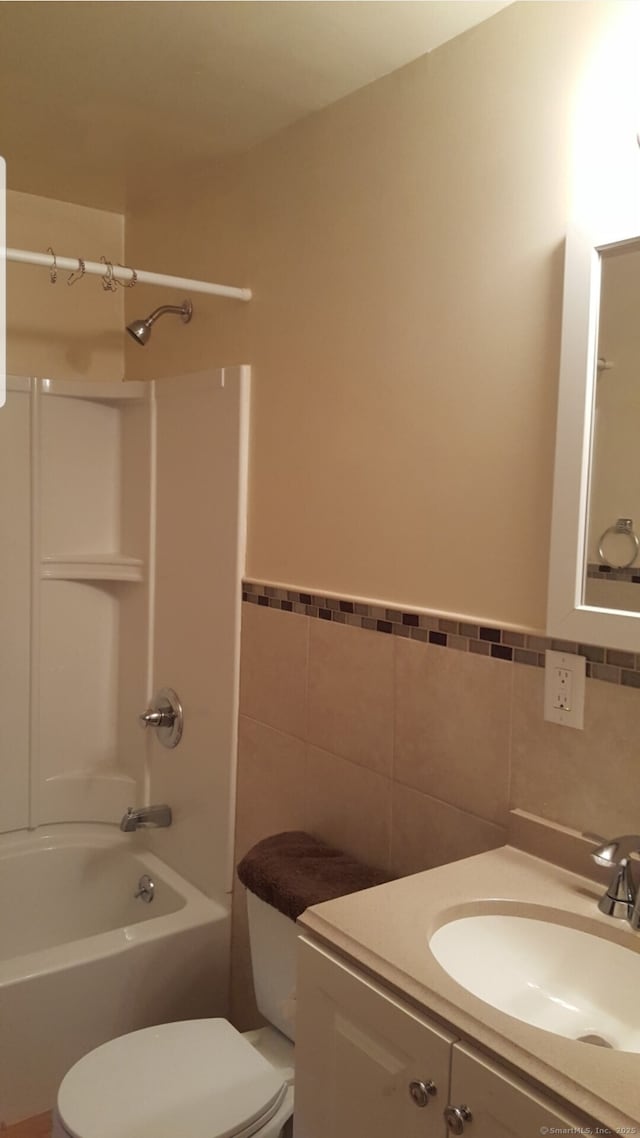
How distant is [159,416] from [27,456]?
45 cm

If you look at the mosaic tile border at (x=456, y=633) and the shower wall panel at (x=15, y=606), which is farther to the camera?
the shower wall panel at (x=15, y=606)

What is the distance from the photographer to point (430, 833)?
1.67 metres

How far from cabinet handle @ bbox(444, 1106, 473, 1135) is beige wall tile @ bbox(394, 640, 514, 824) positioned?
573mm

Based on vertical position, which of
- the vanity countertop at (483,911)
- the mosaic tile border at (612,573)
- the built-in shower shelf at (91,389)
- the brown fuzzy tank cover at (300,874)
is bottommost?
the brown fuzzy tank cover at (300,874)

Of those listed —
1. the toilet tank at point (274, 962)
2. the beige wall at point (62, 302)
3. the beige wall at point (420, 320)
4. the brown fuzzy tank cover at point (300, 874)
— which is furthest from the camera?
the beige wall at point (62, 302)

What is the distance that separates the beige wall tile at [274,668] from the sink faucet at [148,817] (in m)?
0.53

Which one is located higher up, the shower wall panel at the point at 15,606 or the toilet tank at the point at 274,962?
the shower wall panel at the point at 15,606

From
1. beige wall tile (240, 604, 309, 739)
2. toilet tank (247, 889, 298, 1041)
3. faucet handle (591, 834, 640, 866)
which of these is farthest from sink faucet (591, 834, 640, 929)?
beige wall tile (240, 604, 309, 739)

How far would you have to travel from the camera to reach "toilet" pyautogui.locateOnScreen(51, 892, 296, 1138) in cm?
157

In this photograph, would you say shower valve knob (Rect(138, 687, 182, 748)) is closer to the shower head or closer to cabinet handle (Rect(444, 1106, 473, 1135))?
the shower head

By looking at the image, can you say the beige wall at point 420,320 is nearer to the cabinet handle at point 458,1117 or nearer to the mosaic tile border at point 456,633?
the mosaic tile border at point 456,633

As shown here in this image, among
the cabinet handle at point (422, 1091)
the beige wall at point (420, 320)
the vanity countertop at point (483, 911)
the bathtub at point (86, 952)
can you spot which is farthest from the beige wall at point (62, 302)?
the cabinet handle at point (422, 1091)

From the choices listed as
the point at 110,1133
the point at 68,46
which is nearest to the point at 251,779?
the point at 110,1133

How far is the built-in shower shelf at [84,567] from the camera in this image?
274 cm
